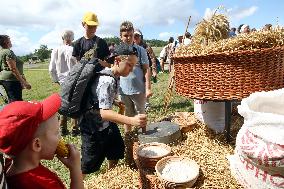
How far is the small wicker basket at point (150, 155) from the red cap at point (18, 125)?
1.89 meters

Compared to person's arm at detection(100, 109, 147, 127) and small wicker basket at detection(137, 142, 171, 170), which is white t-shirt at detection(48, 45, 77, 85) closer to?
small wicker basket at detection(137, 142, 171, 170)

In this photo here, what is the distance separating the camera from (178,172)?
3.40m

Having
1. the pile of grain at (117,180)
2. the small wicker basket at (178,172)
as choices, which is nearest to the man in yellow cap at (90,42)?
the pile of grain at (117,180)

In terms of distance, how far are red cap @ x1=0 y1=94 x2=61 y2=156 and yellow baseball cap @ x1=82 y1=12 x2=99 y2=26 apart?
3.89 m

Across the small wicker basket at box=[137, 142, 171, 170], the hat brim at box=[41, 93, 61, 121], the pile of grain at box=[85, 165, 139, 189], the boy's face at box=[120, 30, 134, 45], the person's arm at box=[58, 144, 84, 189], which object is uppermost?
the boy's face at box=[120, 30, 134, 45]

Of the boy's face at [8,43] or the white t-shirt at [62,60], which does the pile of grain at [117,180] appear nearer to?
the white t-shirt at [62,60]

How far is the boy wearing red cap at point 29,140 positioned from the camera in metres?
1.85

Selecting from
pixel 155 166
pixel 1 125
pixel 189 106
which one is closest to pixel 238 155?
pixel 155 166

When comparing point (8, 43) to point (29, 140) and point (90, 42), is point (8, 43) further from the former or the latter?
point (29, 140)

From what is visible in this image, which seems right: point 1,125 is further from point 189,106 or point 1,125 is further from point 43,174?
point 189,106

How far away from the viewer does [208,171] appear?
3461 mm

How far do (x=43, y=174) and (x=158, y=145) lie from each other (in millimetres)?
2111

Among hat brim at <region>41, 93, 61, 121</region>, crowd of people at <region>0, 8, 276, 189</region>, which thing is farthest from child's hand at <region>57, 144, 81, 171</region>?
hat brim at <region>41, 93, 61, 121</region>

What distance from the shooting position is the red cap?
184cm
